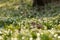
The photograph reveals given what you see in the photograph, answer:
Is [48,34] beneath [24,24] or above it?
above

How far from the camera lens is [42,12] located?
1655 cm

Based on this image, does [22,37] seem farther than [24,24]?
No

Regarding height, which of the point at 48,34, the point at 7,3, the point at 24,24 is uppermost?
the point at 48,34

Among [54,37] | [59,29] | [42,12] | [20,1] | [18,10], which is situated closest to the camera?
[54,37]

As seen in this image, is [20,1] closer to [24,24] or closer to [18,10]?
[18,10]

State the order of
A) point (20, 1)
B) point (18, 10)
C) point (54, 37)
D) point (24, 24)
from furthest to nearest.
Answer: point (20, 1) < point (18, 10) < point (24, 24) < point (54, 37)

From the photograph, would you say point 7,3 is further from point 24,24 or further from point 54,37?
point 54,37

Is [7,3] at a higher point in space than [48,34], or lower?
lower

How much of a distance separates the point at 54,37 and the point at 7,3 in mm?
12806

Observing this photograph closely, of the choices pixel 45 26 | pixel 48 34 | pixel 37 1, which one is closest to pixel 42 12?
pixel 37 1

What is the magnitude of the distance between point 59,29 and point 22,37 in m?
2.79

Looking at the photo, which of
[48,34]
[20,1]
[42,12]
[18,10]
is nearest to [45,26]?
[48,34]

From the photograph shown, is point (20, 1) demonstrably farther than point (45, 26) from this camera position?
Yes

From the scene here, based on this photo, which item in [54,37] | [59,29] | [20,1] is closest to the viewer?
[54,37]
